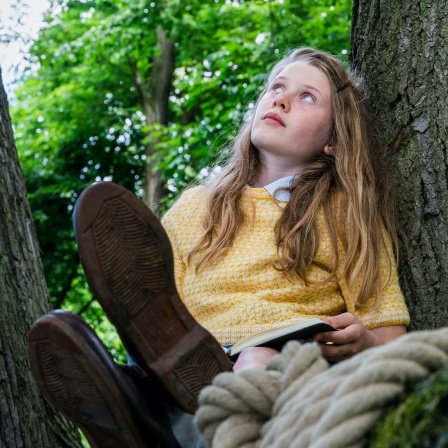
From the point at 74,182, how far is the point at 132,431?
980 cm

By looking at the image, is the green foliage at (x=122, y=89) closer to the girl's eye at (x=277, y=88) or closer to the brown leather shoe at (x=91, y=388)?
the girl's eye at (x=277, y=88)

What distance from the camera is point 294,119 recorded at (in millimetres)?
2520

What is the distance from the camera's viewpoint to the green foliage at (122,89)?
760 cm

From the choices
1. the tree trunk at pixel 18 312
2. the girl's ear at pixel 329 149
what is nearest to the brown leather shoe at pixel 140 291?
the tree trunk at pixel 18 312

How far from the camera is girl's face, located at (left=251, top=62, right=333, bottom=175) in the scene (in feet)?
8.23

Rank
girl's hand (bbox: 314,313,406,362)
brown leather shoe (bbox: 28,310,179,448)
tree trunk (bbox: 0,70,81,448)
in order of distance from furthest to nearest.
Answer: tree trunk (bbox: 0,70,81,448) → girl's hand (bbox: 314,313,406,362) → brown leather shoe (bbox: 28,310,179,448)

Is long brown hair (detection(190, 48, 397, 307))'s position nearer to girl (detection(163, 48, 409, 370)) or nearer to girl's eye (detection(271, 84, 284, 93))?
girl (detection(163, 48, 409, 370))

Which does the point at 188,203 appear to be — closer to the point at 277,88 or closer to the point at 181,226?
the point at 181,226

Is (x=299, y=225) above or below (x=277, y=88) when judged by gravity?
below

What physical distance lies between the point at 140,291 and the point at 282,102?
1191 mm

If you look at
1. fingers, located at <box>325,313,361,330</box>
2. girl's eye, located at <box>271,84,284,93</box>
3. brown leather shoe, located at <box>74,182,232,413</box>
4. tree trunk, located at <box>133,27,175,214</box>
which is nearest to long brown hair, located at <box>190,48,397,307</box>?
girl's eye, located at <box>271,84,284,93</box>

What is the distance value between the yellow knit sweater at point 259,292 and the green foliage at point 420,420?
1.05 meters

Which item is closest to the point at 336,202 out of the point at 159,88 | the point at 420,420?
the point at 420,420

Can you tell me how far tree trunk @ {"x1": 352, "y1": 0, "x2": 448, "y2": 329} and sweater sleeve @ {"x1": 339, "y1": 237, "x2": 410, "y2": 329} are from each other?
14cm
